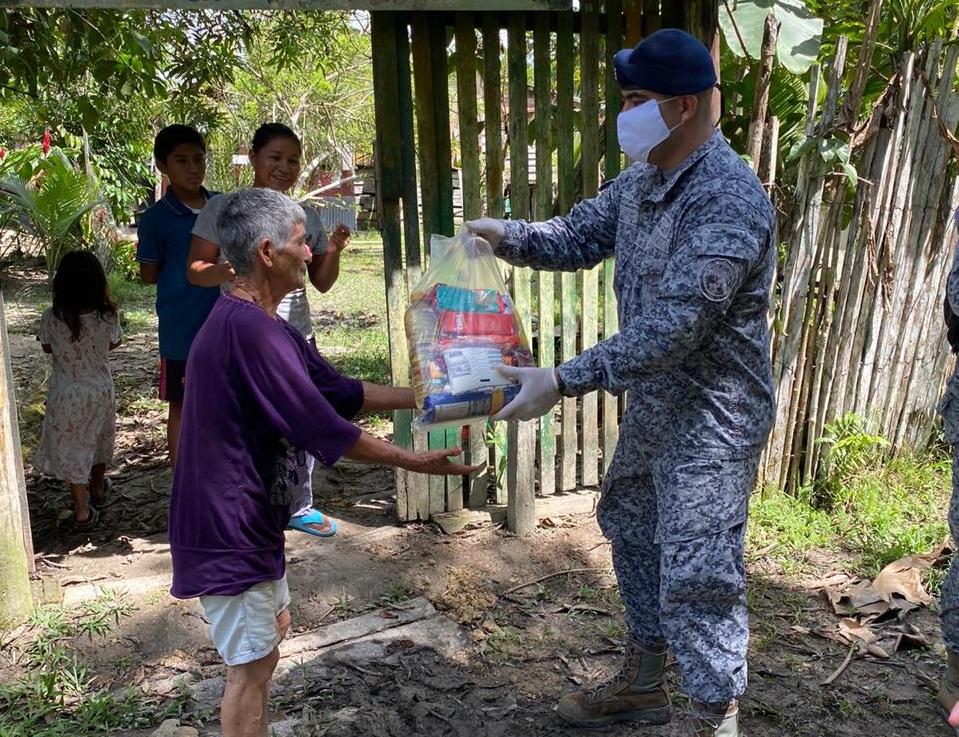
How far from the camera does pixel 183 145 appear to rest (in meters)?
4.21

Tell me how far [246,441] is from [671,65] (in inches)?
58.5

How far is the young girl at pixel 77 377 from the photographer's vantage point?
4512 millimetres

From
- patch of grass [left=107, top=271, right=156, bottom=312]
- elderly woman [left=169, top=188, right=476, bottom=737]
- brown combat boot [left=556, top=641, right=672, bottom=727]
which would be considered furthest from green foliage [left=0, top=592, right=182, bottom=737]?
patch of grass [left=107, top=271, right=156, bottom=312]

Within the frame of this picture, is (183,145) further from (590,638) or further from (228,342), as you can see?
(590,638)

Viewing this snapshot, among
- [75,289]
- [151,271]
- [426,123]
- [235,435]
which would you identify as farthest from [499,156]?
[235,435]

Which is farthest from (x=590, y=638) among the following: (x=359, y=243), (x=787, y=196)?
(x=359, y=243)

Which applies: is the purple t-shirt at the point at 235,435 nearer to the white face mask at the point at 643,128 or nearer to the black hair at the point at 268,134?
the white face mask at the point at 643,128

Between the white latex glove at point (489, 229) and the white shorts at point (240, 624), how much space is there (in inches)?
50.1

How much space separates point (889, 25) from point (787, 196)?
1.37m

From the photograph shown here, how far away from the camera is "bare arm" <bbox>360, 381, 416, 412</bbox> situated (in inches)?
107

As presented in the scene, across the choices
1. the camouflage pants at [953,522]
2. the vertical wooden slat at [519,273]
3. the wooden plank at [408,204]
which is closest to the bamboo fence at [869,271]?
the vertical wooden slat at [519,273]

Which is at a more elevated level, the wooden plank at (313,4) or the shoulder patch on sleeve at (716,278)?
the wooden plank at (313,4)

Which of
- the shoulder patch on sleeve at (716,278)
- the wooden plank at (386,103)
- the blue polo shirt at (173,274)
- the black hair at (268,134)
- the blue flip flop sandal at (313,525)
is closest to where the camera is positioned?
the shoulder patch on sleeve at (716,278)

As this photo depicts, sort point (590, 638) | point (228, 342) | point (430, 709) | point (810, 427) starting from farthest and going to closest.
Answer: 1. point (810, 427)
2. point (590, 638)
3. point (430, 709)
4. point (228, 342)
